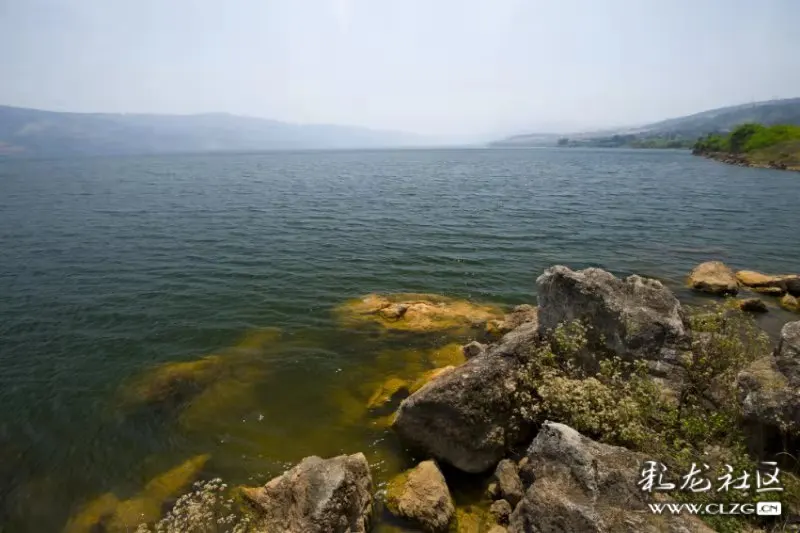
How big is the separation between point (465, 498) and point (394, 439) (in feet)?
11.9

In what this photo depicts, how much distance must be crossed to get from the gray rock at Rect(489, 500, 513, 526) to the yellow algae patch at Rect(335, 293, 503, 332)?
11.9 m

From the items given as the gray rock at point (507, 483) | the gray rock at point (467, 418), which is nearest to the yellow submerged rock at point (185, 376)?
the gray rock at point (467, 418)

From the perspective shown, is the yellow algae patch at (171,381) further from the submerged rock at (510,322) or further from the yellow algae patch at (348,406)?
the submerged rock at (510,322)

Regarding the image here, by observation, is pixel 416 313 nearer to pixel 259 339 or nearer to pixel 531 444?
pixel 259 339

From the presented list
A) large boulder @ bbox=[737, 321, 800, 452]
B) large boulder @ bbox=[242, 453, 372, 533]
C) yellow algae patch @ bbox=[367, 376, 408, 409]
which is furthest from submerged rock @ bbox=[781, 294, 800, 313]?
large boulder @ bbox=[242, 453, 372, 533]

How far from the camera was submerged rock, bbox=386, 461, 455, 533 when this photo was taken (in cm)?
1152

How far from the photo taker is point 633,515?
853 centimetres

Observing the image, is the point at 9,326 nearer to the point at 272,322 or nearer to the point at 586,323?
the point at 272,322

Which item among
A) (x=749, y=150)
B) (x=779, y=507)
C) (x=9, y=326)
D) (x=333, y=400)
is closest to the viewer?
(x=779, y=507)

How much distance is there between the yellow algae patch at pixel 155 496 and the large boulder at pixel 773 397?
1653cm

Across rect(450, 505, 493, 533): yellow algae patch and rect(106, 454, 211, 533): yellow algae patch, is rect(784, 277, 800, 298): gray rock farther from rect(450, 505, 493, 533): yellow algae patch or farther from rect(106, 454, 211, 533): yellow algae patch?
rect(106, 454, 211, 533): yellow algae patch

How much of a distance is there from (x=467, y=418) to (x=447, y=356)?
773 cm

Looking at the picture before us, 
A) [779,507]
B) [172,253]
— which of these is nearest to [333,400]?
[779,507]

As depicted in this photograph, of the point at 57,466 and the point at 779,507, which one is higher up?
the point at 779,507
